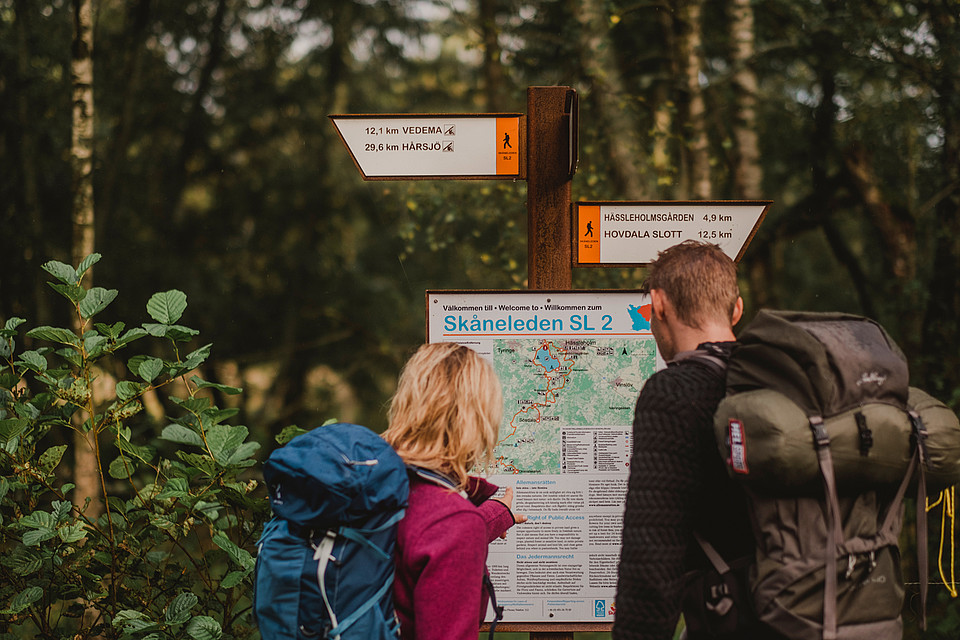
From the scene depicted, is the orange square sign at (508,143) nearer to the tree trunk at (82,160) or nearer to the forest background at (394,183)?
the forest background at (394,183)

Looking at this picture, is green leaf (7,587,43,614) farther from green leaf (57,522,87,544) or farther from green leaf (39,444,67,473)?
green leaf (39,444,67,473)

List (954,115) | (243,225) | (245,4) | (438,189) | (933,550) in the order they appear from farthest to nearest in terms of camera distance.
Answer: (243,225)
(245,4)
(438,189)
(954,115)
(933,550)

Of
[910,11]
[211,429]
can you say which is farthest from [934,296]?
[211,429]

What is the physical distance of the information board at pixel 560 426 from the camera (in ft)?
9.18

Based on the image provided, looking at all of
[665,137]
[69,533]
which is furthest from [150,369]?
[665,137]

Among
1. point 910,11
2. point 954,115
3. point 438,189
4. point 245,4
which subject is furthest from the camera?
point 245,4

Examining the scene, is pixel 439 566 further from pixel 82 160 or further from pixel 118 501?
pixel 82 160

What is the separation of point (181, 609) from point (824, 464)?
2.09m

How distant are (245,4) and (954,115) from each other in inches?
337

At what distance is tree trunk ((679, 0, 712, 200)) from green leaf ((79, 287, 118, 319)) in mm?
4854

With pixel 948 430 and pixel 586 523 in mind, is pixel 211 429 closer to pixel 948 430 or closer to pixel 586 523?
pixel 586 523

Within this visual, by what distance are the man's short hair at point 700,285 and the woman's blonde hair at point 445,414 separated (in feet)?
1.73

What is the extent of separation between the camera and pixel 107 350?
272cm

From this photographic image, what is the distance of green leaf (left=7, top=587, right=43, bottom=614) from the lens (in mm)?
2631
